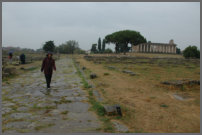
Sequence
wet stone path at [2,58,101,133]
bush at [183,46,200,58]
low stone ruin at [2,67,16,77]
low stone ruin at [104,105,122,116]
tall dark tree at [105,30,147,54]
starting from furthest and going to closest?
tall dark tree at [105,30,147,54], bush at [183,46,200,58], low stone ruin at [2,67,16,77], low stone ruin at [104,105,122,116], wet stone path at [2,58,101,133]

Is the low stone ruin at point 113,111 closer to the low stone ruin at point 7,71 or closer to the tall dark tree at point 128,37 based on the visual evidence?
the low stone ruin at point 7,71

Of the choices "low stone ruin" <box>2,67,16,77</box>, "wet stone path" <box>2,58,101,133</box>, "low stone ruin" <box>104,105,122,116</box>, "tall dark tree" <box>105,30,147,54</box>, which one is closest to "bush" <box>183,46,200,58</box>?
"tall dark tree" <box>105,30,147,54</box>

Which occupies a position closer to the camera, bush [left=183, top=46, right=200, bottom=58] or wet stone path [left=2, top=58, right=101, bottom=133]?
wet stone path [left=2, top=58, right=101, bottom=133]

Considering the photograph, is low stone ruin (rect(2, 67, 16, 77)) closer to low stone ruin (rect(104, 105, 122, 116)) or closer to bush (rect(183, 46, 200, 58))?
low stone ruin (rect(104, 105, 122, 116))

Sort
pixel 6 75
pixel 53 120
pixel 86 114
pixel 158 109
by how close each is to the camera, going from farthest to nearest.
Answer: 1. pixel 6 75
2. pixel 158 109
3. pixel 86 114
4. pixel 53 120

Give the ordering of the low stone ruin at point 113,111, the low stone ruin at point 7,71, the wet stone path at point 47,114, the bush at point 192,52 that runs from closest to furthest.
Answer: the wet stone path at point 47,114
the low stone ruin at point 113,111
the low stone ruin at point 7,71
the bush at point 192,52

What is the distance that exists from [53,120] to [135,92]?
3462mm

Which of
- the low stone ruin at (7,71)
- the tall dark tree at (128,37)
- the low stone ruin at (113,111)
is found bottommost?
the low stone ruin at (113,111)

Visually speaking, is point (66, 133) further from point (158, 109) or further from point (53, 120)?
point (158, 109)

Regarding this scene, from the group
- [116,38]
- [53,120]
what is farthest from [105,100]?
[116,38]

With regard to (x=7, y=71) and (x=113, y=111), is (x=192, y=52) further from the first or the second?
(x=113, y=111)

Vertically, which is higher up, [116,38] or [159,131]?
[116,38]

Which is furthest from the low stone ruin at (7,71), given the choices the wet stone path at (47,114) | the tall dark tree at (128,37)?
the tall dark tree at (128,37)

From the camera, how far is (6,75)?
10398 mm
